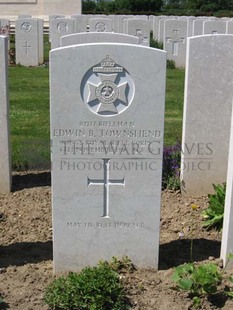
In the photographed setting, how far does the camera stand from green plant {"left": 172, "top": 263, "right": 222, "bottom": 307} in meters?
3.60

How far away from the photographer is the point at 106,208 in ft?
13.0

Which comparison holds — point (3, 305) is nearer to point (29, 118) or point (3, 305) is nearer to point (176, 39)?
point (29, 118)

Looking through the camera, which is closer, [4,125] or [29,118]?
[4,125]

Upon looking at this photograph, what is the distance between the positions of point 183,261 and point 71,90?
1543 mm

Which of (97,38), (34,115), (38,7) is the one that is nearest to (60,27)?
(34,115)

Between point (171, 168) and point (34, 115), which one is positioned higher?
point (34, 115)

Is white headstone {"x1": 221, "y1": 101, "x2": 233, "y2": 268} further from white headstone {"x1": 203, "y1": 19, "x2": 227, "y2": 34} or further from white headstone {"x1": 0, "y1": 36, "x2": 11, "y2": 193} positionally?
white headstone {"x1": 203, "y1": 19, "x2": 227, "y2": 34}

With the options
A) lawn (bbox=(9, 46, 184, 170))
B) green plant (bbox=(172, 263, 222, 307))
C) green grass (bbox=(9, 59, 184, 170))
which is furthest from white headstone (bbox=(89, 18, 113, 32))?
green plant (bbox=(172, 263, 222, 307))

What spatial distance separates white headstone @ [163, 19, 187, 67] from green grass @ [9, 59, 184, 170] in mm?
1227

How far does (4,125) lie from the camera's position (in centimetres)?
551

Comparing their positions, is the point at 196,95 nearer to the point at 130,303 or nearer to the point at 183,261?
the point at 183,261

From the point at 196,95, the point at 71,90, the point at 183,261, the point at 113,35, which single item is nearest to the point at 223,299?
the point at 183,261

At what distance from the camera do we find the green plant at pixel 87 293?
349 centimetres

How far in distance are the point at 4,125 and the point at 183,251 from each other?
222cm
